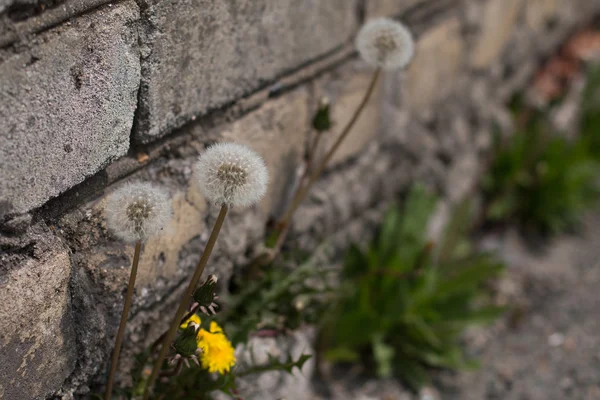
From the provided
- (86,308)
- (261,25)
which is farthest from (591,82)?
(86,308)

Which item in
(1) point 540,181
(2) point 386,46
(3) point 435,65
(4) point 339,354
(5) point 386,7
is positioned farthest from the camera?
Result: (1) point 540,181

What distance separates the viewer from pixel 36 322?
4.70ft

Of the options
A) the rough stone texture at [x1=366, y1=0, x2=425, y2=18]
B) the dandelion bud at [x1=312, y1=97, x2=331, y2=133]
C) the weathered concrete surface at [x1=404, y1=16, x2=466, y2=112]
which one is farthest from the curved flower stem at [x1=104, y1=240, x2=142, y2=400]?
the weathered concrete surface at [x1=404, y1=16, x2=466, y2=112]

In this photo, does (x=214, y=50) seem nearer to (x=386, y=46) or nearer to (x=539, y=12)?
(x=386, y=46)

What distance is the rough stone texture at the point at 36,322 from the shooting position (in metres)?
1.36

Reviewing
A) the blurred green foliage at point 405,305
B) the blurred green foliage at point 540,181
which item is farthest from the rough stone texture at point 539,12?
the blurred green foliage at point 405,305

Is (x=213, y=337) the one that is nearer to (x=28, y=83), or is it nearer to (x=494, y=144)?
(x=28, y=83)

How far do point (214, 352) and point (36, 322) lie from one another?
440 mm

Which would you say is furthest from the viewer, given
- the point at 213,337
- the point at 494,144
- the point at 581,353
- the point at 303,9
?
the point at 494,144

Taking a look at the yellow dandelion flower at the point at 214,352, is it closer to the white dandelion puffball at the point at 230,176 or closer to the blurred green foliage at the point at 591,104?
the white dandelion puffball at the point at 230,176

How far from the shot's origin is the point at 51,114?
1350 mm

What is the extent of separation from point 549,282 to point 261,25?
2254mm

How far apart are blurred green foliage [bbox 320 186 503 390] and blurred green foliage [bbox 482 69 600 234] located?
858mm

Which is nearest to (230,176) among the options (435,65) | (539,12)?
(435,65)
